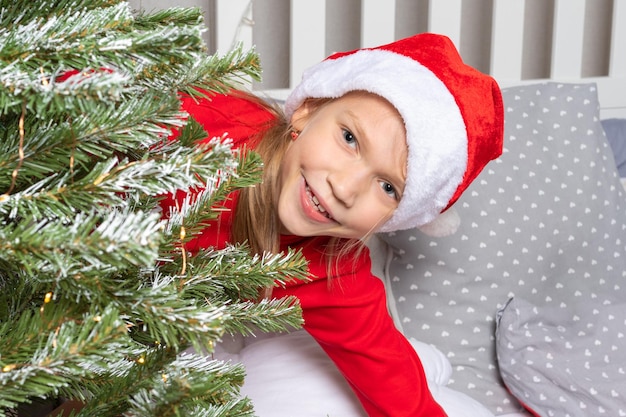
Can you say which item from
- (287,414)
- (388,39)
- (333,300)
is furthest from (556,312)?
(388,39)

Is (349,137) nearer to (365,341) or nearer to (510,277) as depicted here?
(365,341)

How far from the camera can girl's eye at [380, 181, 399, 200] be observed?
92 cm

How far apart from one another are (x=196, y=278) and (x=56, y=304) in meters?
0.13

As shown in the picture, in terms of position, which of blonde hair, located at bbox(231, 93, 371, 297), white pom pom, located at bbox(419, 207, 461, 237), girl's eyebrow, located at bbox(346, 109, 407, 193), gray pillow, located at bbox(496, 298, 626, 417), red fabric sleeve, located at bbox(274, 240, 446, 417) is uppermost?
girl's eyebrow, located at bbox(346, 109, 407, 193)

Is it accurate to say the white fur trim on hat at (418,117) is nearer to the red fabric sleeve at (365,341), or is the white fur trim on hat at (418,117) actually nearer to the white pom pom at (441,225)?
the red fabric sleeve at (365,341)

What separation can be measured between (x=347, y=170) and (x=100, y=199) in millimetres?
472

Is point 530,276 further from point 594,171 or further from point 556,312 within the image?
point 594,171

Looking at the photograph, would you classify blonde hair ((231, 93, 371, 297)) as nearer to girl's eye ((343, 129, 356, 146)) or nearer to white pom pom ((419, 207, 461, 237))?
girl's eye ((343, 129, 356, 146))

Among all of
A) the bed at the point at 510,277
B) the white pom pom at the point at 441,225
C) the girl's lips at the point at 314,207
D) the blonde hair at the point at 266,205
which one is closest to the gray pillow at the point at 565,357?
the bed at the point at 510,277

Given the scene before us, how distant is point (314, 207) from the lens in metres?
0.92

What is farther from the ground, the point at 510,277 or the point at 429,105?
the point at 429,105

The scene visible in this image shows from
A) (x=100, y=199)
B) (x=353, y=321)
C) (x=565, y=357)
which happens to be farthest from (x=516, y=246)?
(x=100, y=199)

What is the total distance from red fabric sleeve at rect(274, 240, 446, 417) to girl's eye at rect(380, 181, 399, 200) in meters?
0.20

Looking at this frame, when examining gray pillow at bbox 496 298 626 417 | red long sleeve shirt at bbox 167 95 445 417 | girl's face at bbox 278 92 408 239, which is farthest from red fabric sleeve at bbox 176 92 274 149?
gray pillow at bbox 496 298 626 417
